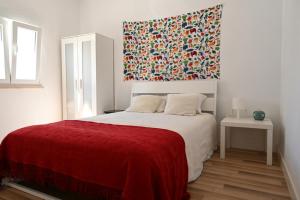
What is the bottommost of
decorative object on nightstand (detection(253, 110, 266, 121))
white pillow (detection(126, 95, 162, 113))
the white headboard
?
decorative object on nightstand (detection(253, 110, 266, 121))

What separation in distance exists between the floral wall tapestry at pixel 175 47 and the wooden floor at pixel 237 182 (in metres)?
1.37

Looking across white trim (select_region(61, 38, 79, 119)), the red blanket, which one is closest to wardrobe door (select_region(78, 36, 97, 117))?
white trim (select_region(61, 38, 79, 119))

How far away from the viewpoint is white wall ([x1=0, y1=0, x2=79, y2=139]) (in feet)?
10.5

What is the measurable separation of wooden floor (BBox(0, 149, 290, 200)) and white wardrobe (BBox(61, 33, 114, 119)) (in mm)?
2064

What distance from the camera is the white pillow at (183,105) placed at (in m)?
2.92

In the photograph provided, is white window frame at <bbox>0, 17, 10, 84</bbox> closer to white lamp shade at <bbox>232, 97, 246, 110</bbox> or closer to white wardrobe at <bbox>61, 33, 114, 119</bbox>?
white wardrobe at <bbox>61, 33, 114, 119</bbox>

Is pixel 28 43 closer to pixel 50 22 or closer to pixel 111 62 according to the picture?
pixel 50 22

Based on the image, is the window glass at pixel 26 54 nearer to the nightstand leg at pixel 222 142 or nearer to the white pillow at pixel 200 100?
the white pillow at pixel 200 100

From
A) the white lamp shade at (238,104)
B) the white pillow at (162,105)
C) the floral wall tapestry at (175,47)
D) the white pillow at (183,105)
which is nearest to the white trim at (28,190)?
the white pillow at (183,105)

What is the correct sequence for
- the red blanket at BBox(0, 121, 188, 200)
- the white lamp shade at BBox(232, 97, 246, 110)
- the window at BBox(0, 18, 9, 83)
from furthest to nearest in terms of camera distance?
the window at BBox(0, 18, 9, 83), the white lamp shade at BBox(232, 97, 246, 110), the red blanket at BBox(0, 121, 188, 200)

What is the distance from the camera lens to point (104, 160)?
1456 millimetres

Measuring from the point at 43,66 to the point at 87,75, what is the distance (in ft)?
2.62

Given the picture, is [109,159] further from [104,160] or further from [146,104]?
[146,104]

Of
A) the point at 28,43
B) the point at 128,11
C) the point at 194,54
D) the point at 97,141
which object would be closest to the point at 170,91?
the point at 194,54
